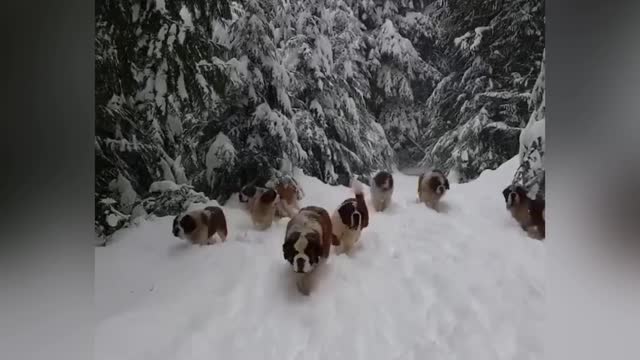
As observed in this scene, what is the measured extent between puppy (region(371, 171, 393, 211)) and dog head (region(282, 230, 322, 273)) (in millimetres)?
209

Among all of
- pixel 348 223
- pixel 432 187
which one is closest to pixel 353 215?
pixel 348 223

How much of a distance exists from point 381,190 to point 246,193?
0.42 m

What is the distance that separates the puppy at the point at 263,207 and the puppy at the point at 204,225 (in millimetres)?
97

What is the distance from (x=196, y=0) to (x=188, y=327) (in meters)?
1.03

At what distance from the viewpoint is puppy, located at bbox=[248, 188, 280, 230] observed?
6.31 ft

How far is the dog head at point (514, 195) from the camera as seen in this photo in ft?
6.09

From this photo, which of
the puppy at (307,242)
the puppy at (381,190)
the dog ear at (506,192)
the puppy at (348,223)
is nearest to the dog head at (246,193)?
the puppy at (307,242)

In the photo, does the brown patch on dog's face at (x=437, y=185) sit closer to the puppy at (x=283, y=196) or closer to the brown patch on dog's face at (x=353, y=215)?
the brown patch on dog's face at (x=353, y=215)

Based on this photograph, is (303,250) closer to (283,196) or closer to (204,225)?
(283,196)
